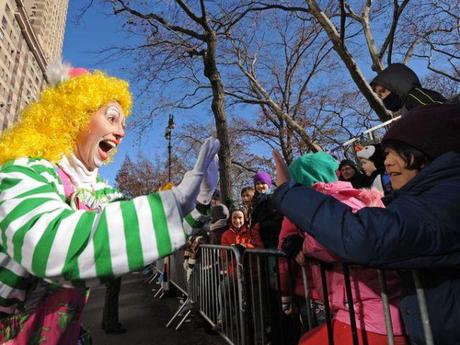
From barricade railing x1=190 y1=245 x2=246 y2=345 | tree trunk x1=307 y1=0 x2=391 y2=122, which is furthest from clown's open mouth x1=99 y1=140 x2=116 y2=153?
tree trunk x1=307 y1=0 x2=391 y2=122

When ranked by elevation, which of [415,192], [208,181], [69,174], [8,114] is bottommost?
[415,192]

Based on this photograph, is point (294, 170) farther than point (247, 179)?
No

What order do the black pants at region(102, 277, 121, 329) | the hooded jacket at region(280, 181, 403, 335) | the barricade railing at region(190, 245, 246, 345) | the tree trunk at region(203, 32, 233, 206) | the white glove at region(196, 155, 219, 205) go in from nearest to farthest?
the white glove at region(196, 155, 219, 205), the hooded jacket at region(280, 181, 403, 335), the barricade railing at region(190, 245, 246, 345), the black pants at region(102, 277, 121, 329), the tree trunk at region(203, 32, 233, 206)

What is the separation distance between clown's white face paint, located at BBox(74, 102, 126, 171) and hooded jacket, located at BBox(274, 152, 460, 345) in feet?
2.63

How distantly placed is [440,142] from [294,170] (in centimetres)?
99

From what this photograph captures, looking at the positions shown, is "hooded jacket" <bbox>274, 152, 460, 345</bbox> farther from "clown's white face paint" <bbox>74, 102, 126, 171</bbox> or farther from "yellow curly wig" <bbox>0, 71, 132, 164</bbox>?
"yellow curly wig" <bbox>0, 71, 132, 164</bbox>

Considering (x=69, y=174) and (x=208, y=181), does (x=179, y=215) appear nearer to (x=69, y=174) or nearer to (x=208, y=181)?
(x=208, y=181)

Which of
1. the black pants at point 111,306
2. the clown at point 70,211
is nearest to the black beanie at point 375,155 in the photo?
the clown at point 70,211

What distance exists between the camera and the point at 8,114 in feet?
179

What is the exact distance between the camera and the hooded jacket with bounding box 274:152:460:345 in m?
1.10

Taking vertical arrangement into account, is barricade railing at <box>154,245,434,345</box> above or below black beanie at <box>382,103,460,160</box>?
below

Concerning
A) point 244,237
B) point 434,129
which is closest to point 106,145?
point 434,129

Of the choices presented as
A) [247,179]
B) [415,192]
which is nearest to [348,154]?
[415,192]

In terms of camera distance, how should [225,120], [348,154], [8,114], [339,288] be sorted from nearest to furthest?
[339,288], [348,154], [225,120], [8,114]
